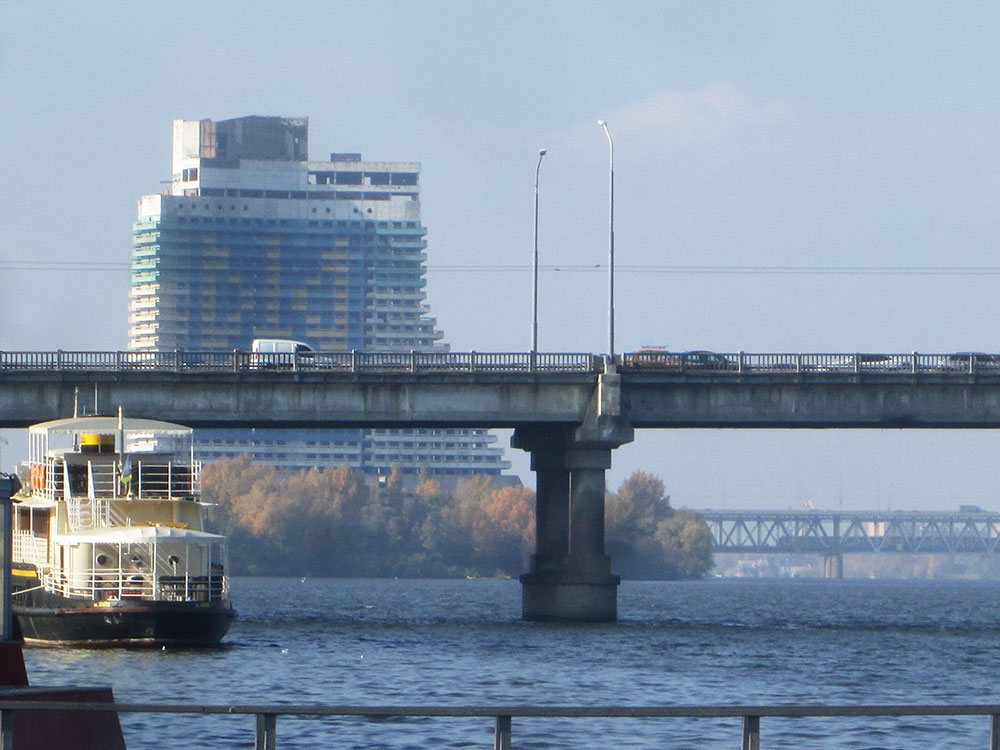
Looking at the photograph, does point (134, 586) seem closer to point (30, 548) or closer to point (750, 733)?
point (30, 548)

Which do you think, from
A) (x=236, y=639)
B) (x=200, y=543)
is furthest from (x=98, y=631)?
(x=236, y=639)

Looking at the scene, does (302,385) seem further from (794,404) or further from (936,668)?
(936,668)

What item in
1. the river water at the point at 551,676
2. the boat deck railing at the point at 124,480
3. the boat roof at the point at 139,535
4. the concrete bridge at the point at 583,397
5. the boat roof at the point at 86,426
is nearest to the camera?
the river water at the point at 551,676

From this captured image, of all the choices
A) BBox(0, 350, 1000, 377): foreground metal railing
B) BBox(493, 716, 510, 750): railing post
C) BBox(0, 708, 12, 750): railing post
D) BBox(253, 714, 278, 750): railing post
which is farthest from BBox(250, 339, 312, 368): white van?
BBox(493, 716, 510, 750): railing post

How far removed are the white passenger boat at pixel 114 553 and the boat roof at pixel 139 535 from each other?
1.2 inches

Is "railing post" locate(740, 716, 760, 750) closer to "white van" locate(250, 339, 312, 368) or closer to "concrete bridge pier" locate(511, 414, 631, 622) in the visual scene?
"concrete bridge pier" locate(511, 414, 631, 622)

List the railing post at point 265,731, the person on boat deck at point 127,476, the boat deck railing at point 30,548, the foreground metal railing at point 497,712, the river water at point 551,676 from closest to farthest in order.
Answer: the foreground metal railing at point 497,712 < the railing post at point 265,731 < the river water at point 551,676 < the person on boat deck at point 127,476 < the boat deck railing at point 30,548

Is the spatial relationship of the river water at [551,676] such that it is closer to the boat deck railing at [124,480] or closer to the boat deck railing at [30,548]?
the boat deck railing at [30,548]

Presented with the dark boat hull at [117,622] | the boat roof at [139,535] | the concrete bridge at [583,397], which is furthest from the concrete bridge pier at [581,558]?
the dark boat hull at [117,622]

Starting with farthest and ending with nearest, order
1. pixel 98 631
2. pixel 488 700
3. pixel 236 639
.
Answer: pixel 236 639 < pixel 98 631 < pixel 488 700

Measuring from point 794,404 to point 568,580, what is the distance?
13.0 m

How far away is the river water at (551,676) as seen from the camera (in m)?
34.5

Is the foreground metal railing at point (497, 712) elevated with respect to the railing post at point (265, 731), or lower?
elevated

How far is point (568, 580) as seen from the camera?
85875 millimetres
